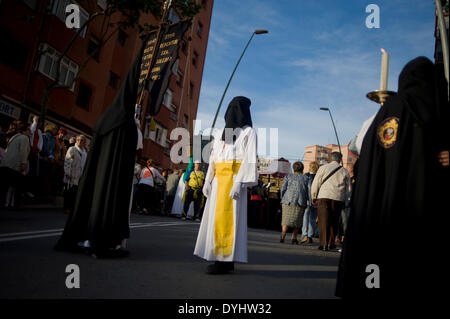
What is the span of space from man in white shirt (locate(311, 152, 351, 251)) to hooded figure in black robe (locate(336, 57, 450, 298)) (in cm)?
490

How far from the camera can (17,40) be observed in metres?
17.3

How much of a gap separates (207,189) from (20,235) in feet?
9.28

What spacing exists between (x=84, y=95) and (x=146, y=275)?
21.1 m

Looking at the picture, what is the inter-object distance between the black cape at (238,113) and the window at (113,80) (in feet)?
73.0

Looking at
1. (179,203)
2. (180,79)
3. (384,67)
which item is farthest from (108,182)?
(180,79)

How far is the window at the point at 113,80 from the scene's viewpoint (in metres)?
25.3

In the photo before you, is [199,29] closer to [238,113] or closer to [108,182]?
[238,113]

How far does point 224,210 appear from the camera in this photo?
476 cm

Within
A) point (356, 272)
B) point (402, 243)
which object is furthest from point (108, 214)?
point (402, 243)

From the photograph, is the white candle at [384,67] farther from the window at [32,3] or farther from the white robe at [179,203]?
the window at [32,3]

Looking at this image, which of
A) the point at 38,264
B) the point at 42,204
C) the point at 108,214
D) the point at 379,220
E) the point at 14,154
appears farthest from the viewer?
the point at 42,204

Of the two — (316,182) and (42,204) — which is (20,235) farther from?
(42,204)

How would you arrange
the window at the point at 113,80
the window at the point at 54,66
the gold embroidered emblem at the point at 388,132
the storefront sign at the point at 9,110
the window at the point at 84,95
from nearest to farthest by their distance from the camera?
the gold embroidered emblem at the point at 388,132, the storefront sign at the point at 9,110, the window at the point at 54,66, the window at the point at 84,95, the window at the point at 113,80

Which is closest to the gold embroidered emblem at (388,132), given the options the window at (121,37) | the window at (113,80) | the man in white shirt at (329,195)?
the man in white shirt at (329,195)
